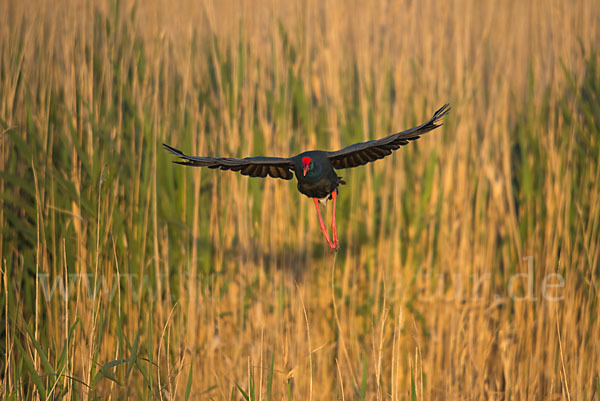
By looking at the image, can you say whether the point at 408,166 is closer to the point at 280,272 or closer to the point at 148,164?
the point at 280,272

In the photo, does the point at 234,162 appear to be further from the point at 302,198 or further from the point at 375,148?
the point at 302,198

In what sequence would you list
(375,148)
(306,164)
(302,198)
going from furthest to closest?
1. (302,198)
2. (375,148)
3. (306,164)

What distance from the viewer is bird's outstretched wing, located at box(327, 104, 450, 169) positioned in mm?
1317

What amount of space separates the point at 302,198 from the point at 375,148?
3.28ft

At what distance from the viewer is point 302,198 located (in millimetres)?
2518


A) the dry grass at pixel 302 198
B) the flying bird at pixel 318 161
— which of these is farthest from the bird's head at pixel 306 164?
the dry grass at pixel 302 198

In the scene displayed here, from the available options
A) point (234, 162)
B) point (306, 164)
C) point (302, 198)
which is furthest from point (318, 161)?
point (302, 198)

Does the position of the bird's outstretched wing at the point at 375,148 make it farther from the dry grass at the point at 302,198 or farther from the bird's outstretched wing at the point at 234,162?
the dry grass at the point at 302,198

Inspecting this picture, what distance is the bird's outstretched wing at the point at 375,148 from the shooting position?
1.32 metres

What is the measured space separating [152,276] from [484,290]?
1.27m

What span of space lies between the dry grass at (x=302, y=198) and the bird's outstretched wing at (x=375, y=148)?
0.78 m

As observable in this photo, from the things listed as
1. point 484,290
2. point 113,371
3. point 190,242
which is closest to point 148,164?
point 190,242

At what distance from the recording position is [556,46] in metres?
2.75

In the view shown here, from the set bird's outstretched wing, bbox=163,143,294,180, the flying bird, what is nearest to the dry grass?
bird's outstretched wing, bbox=163,143,294,180
